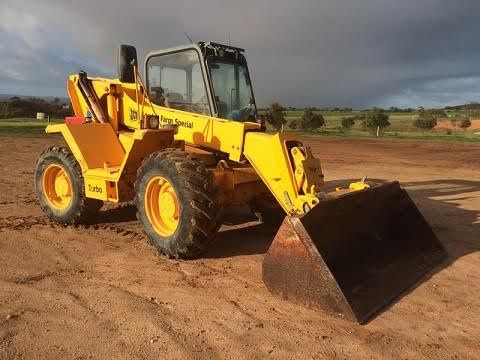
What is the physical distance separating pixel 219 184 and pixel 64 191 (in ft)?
10.2

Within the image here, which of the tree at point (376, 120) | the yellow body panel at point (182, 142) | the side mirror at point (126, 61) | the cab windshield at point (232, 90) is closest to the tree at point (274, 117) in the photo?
the cab windshield at point (232, 90)

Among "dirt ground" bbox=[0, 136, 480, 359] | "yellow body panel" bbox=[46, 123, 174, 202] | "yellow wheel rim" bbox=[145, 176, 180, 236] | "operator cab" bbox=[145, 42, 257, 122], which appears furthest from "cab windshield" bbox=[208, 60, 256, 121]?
"dirt ground" bbox=[0, 136, 480, 359]

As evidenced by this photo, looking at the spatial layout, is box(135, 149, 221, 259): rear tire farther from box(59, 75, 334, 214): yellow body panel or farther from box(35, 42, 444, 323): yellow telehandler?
box(59, 75, 334, 214): yellow body panel

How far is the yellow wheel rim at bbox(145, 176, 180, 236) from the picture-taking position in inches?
236

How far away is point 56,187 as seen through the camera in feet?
26.1

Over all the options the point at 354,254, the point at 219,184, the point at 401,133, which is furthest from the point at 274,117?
the point at 401,133

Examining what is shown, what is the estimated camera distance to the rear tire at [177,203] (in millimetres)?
5449

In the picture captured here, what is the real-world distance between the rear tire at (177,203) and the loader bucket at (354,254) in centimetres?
104

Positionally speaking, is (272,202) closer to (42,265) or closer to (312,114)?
(42,265)

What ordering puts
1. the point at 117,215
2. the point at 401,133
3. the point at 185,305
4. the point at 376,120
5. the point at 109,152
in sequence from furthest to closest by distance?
the point at 376,120 → the point at 401,133 → the point at 117,215 → the point at 109,152 → the point at 185,305

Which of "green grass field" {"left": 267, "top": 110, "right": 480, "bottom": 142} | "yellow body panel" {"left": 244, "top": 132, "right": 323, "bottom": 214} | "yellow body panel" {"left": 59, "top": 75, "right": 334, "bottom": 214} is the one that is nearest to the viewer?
"yellow body panel" {"left": 244, "top": 132, "right": 323, "bottom": 214}

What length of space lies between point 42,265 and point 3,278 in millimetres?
571

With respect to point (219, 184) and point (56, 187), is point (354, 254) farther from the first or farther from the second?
point (56, 187)

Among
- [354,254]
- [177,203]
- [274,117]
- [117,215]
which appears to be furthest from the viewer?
[274,117]
